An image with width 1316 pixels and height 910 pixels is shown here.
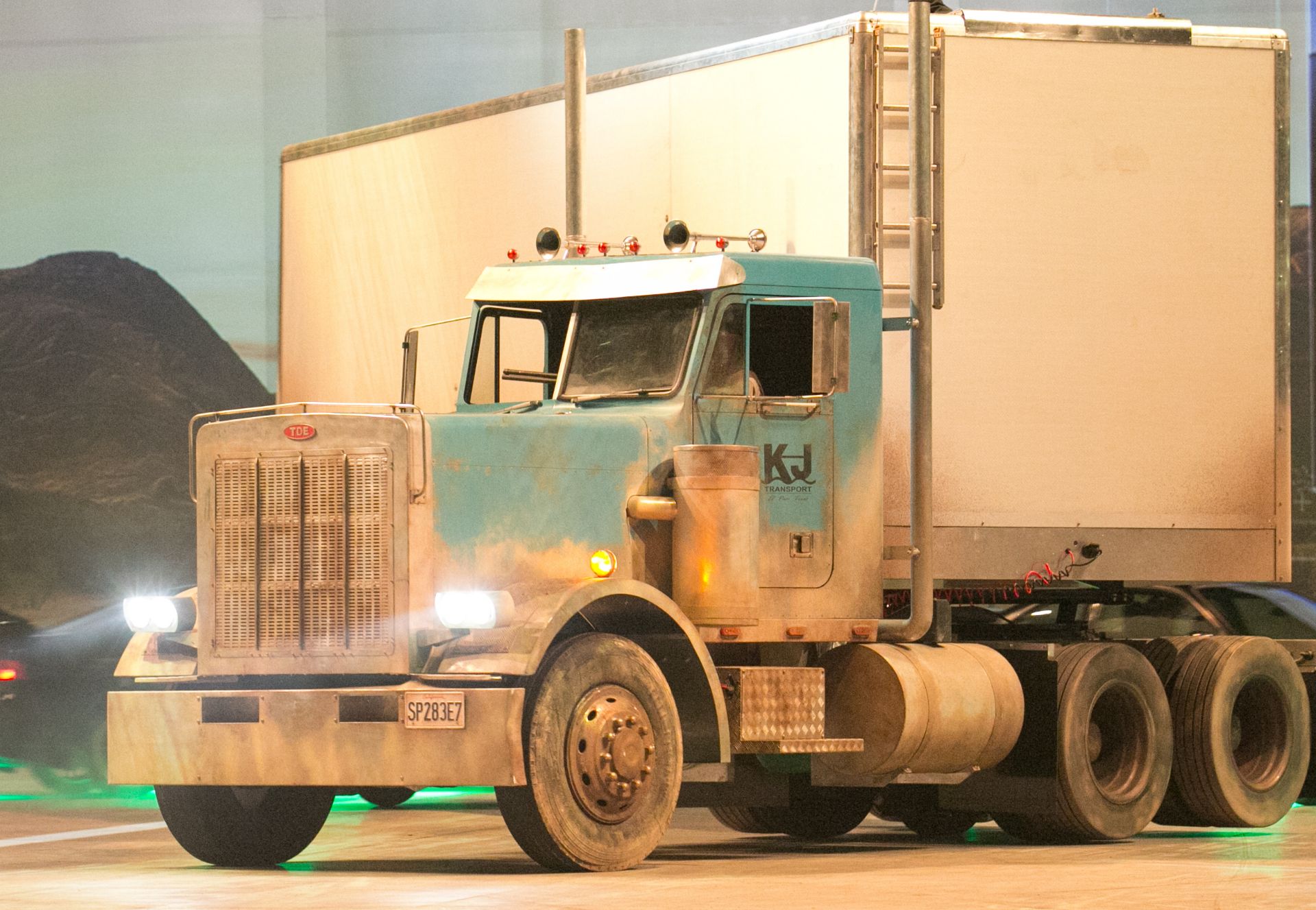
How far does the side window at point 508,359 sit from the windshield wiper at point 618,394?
0.29m

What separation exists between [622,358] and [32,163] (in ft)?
89.7

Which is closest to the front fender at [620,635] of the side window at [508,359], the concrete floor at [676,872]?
the concrete floor at [676,872]

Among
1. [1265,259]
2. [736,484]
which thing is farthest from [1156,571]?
[736,484]

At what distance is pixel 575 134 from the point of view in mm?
14836

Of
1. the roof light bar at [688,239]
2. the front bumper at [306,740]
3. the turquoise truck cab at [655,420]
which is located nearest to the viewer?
the front bumper at [306,740]

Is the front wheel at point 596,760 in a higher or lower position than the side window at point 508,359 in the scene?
lower

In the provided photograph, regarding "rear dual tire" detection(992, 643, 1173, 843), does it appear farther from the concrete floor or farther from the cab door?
the cab door

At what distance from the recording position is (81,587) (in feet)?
129

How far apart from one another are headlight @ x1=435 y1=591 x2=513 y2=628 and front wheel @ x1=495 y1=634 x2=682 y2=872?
0.32 metres

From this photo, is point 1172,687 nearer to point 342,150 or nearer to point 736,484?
point 736,484

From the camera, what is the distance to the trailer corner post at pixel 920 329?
13305mm

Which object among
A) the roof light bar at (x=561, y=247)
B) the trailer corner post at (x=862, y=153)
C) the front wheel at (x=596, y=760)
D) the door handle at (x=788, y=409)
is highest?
the trailer corner post at (x=862, y=153)

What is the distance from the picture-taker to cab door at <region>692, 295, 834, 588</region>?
12664 millimetres

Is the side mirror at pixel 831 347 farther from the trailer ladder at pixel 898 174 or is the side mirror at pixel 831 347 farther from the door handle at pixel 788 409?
the trailer ladder at pixel 898 174
